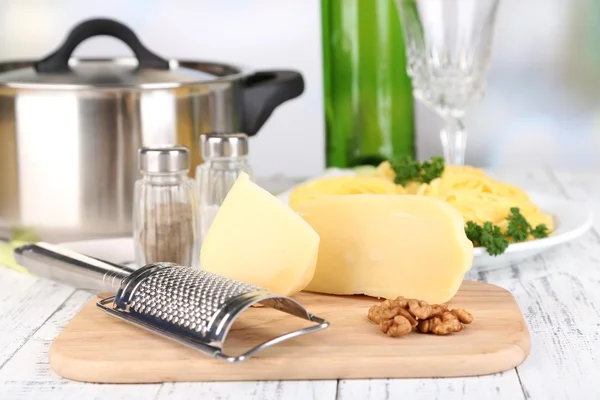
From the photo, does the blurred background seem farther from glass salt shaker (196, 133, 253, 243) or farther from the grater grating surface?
the grater grating surface

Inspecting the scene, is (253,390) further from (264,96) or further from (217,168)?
(264,96)

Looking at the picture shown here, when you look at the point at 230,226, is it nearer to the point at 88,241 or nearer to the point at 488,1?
the point at 88,241

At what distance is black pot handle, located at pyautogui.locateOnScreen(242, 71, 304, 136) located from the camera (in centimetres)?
126

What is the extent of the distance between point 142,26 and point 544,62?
73 cm

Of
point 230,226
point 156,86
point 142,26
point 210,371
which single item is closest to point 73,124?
point 156,86

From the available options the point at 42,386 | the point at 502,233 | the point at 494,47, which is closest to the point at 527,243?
the point at 502,233

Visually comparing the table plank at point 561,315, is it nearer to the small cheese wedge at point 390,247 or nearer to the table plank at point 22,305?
the small cheese wedge at point 390,247

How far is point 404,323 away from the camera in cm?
76

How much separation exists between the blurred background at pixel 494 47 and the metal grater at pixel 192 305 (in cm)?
93

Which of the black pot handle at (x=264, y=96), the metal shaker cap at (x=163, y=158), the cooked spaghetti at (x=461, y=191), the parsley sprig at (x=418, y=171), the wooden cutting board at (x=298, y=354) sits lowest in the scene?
the wooden cutting board at (x=298, y=354)

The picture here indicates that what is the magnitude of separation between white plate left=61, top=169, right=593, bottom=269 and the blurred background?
0.51 meters

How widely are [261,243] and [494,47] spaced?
98cm

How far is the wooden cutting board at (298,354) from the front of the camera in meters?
0.72

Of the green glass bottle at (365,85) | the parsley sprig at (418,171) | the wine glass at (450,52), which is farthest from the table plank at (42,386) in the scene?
the green glass bottle at (365,85)
